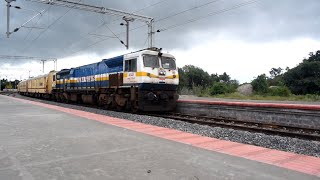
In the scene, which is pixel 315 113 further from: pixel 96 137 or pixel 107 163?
pixel 107 163

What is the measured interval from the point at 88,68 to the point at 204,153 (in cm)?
1885

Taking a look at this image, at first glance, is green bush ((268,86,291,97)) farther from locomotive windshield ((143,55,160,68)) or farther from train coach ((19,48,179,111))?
locomotive windshield ((143,55,160,68))

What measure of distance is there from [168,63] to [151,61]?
47.5 inches

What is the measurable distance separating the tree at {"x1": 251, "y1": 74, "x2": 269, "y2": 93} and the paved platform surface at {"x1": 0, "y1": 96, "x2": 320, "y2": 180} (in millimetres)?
40118

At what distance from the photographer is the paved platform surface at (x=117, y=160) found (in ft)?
15.6

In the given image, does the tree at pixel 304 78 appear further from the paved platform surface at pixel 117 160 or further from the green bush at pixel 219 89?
the paved platform surface at pixel 117 160

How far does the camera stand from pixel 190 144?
7156 millimetres

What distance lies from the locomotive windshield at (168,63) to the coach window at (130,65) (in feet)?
5.12

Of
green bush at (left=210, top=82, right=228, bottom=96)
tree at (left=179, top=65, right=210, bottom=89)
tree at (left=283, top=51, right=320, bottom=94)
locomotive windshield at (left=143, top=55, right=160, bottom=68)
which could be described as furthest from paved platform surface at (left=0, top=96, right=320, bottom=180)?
tree at (left=179, top=65, right=210, bottom=89)

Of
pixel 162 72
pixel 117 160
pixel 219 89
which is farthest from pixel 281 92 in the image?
pixel 117 160

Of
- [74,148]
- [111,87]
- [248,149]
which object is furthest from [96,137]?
[111,87]

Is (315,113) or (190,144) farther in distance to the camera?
(315,113)

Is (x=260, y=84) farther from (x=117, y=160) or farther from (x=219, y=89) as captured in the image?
(x=117, y=160)

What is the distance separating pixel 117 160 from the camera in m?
5.63
